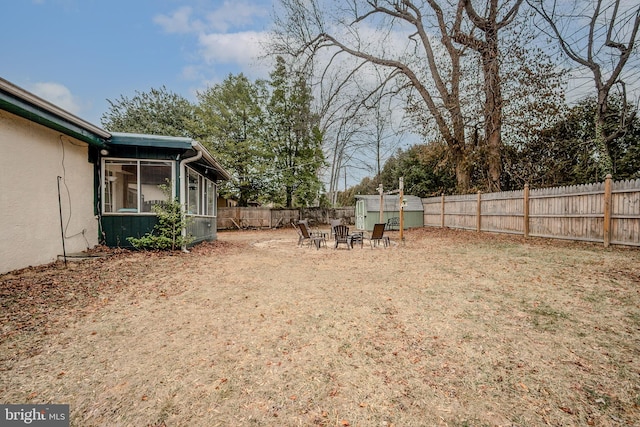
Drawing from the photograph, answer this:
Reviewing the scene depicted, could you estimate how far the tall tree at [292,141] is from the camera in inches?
811

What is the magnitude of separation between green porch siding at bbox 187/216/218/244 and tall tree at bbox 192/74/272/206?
9128mm

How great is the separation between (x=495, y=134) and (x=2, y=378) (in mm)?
15885

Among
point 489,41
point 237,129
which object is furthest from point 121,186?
point 489,41

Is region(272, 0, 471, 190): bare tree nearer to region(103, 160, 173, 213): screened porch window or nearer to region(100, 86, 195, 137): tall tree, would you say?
region(103, 160, 173, 213): screened porch window

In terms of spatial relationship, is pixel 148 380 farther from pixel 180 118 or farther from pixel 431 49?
pixel 180 118

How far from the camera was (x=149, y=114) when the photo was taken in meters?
21.6

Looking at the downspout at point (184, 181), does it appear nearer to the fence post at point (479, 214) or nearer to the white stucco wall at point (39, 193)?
the white stucco wall at point (39, 193)

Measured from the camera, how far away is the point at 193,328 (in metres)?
3.06

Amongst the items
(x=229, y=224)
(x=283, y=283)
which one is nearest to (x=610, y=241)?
(x=283, y=283)

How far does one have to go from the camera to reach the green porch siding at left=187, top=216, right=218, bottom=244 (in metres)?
8.26

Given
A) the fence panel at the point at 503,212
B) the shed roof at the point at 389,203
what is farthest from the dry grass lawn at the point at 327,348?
the shed roof at the point at 389,203

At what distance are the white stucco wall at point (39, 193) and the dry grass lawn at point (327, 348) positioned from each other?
640mm

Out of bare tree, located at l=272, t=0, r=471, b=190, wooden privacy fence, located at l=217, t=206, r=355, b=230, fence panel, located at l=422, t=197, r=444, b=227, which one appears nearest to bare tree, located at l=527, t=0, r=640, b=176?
bare tree, located at l=272, t=0, r=471, b=190

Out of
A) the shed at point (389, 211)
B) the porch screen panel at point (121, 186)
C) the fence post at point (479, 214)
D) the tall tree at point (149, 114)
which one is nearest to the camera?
the porch screen panel at point (121, 186)
